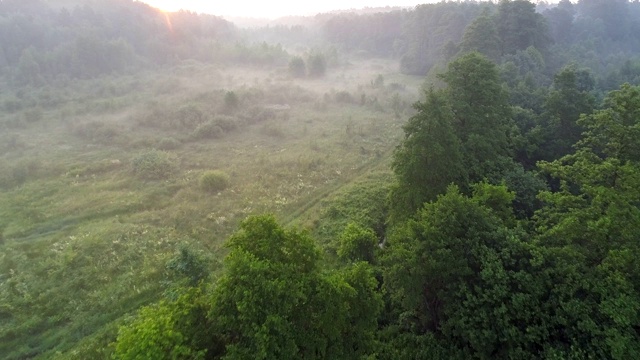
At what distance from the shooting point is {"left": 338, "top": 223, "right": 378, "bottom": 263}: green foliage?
880 inches

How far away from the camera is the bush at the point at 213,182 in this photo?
3622 centimetres

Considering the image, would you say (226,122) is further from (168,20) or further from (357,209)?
(168,20)

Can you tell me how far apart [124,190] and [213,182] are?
8.96 metres

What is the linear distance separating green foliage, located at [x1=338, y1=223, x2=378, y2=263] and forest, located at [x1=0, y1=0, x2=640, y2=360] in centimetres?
12

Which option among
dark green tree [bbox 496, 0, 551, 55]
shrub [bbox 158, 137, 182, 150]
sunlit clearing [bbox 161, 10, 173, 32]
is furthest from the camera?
sunlit clearing [bbox 161, 10, 173, 32]

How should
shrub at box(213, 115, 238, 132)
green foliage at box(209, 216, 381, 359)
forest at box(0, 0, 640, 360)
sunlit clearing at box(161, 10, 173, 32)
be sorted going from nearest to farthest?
green foliage at box(209, 216, 381, 359) → forest at box(0, 0, 640, 360) → shrub at box(213, 115, 238, 132) → sunlit clearing at box(161, 10, 173, 32)

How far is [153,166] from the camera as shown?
1569 inches

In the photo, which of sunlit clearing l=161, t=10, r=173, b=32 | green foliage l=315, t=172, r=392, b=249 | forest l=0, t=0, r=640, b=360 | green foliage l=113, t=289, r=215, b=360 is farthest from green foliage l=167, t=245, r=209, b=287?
sunlit clearing l=161, t=10, r=173, b=32

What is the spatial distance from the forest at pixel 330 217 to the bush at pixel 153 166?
10.1 inches

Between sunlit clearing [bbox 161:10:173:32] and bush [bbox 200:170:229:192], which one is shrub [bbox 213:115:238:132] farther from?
sunlit clearing [bbox 161:10:173:32]

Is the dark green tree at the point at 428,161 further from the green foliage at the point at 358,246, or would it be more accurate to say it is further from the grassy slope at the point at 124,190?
the grassy slope at the point at 124,190

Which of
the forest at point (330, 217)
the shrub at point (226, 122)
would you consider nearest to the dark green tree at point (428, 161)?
the forest at point (330, 217)

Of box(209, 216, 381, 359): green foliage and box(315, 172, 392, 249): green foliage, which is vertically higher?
box(209, 216, 381, 359): green foliage

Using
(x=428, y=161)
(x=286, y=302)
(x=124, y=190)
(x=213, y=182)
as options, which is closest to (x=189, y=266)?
(x=286, y=302)
